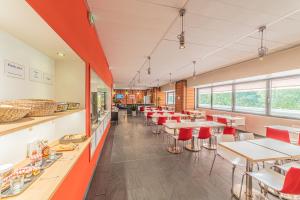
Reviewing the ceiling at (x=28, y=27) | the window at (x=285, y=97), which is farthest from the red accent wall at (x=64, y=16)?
the window at (x=285, y=97)

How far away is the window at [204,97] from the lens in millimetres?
8893

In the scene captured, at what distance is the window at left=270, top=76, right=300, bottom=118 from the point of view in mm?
4641

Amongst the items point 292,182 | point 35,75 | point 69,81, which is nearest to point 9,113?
point 35,75

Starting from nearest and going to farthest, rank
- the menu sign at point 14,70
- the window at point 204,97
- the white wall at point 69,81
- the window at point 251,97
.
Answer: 1. the menu sign at point 14,70
2. the white wall at point 69,81
3. the window at point 251,97
4. the window at point 204,97

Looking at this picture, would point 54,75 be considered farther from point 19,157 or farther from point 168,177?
point 168,177

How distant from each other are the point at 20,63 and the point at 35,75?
22cm

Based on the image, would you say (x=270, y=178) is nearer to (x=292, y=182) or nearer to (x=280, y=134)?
(x=292, y=182)

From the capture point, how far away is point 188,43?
11.9ft

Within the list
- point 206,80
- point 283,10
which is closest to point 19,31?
point 283,10

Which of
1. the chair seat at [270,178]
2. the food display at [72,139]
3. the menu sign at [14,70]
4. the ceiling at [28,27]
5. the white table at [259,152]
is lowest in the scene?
the chair seat at [270,178]

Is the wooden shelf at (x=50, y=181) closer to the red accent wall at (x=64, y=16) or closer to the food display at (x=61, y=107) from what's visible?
the food display at (x=61, y=107)

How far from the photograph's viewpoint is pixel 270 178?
181 cm

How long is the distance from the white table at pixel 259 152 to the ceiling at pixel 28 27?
8.39ft

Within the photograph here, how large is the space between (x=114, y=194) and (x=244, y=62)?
20.6 ft
